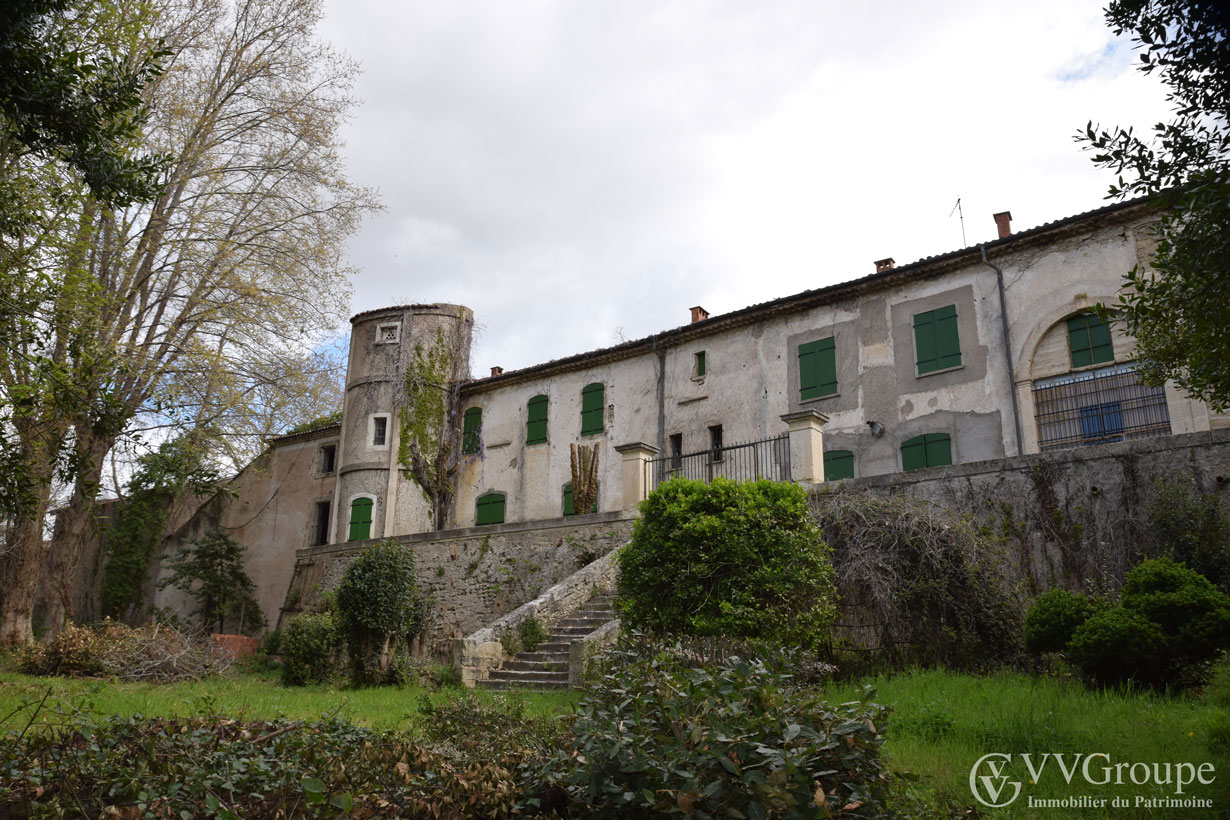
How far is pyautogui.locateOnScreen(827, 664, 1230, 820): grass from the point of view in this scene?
14.9 ft

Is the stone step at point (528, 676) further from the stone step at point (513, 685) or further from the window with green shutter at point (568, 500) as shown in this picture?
the window with green shutter at point (568, 500)

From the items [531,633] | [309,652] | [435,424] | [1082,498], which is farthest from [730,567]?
[435,424]

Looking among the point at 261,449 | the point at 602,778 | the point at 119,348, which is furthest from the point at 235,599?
the point at 602,778

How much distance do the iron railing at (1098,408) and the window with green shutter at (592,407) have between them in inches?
394

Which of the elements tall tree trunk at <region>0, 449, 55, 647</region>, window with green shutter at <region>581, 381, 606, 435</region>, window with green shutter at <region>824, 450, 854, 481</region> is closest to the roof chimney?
window with green shutter at <region>824, 450, 854, 481</region>

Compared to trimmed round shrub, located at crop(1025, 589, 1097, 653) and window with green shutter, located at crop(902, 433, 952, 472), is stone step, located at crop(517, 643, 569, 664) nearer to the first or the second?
trimmed round shrub, located at crop(1025, 589, 1097, 653)

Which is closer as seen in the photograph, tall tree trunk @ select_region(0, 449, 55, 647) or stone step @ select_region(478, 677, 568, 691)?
stone step @ select_region(478, 677, 568, 691)

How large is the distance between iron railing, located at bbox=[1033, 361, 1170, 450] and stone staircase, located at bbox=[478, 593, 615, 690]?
8.14 m

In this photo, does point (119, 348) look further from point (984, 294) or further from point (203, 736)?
point (984, 294)

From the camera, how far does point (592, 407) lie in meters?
21.5

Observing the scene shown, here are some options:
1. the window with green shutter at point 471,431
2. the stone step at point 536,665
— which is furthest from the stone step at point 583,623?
the window with green shutter at point 471,431

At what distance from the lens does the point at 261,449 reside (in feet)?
59.2

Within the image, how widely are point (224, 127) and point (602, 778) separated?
16759 millimetres

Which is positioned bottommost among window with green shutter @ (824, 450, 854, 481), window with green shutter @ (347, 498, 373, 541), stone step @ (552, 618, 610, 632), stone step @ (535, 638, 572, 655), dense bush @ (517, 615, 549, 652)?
stone step @ (535, 638, 572, 655)
